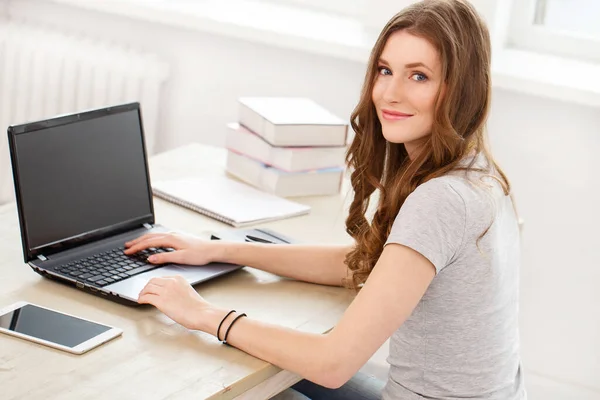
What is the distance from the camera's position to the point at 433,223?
1.29 metres

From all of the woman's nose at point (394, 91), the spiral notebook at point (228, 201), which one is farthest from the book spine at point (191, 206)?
the woman's nose at point (394, 91)

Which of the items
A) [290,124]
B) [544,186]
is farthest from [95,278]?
[544,186]

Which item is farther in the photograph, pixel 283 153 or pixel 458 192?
pixel 283 153

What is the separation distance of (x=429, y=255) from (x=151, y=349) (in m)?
0.41

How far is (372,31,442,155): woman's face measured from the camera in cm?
140

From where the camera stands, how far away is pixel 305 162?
2.01 metres

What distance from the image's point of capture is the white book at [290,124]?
198cm

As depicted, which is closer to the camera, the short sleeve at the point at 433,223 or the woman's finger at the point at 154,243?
the short sleeve at the point at 433,223

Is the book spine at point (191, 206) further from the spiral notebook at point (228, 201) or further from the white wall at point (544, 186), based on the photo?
the white wall at point (544, 186)

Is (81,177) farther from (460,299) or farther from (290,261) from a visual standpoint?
(460,299)

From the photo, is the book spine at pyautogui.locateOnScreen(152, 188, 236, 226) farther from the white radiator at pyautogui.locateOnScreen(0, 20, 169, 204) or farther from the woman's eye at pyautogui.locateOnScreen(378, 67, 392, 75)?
the white radiator at pyautogui.locateOnScreen(0, 20, 169, 204)

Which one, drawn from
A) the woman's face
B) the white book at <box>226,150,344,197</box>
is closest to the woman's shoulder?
the woman's face

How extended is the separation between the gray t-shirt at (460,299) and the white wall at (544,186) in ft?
2.89

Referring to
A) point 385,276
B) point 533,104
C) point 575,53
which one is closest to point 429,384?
point 385,276
